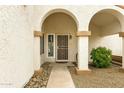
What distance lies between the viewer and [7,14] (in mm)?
3770

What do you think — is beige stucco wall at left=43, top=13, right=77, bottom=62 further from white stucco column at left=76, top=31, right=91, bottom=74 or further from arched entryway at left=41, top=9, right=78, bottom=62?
white stucco column at left=76, top=31, right=91, bottom=74

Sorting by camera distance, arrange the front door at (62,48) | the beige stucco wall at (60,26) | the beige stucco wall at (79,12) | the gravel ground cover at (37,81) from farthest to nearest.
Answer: the front door at (62,48)
the beige stucco wall at (60,26)
the beige stucco wall at (79,12)
the gravel ground cover at (37,81)

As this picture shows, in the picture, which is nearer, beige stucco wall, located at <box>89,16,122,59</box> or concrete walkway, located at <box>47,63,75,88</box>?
concrete walkway, located at <box>47,63,75,88</box>

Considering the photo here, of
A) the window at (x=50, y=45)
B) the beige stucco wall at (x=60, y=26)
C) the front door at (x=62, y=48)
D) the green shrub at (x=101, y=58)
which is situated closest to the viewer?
the green shrub at (x=101, y=58)

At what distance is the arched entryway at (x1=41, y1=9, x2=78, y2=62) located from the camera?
12828 millimetres

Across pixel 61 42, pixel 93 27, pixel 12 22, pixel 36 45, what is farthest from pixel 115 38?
pixel 12 22

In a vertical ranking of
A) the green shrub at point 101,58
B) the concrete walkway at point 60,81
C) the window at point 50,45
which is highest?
the window at point 50,45

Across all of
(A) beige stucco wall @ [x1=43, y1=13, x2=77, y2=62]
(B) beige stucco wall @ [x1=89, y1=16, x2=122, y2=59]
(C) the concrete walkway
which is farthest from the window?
(C) the concrete walkway

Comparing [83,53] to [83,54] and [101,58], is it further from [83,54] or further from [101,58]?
[101,58]

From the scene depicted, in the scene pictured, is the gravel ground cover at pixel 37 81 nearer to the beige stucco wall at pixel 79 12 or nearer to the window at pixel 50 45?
the beige stucco wall at pixel 79 12

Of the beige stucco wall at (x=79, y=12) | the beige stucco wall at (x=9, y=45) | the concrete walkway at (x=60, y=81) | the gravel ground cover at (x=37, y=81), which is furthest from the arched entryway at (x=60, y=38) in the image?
the beige stucco wall at (x=9, y=45)

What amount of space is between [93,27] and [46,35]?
3.96 meters

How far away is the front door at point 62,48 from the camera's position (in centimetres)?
1316
